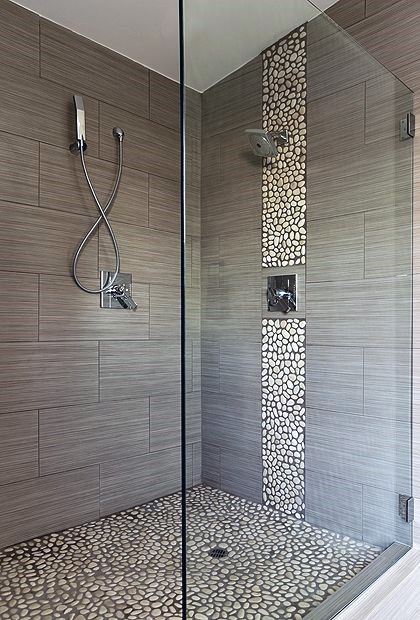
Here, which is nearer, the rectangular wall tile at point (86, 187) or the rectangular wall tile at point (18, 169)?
the rectangular wall tile at point (18, 169)

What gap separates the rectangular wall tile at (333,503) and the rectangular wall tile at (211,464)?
14.1 inches

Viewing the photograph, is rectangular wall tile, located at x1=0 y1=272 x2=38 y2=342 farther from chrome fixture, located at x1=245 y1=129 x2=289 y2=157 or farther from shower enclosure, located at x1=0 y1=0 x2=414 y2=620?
chrome fixture, located at x1=245 y1=129 x2=289 y2=157

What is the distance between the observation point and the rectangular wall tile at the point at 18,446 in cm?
200

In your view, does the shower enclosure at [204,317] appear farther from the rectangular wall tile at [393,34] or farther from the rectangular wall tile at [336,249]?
the rectangular wall tile at [393,34]

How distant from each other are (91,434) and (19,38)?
1.73 metres

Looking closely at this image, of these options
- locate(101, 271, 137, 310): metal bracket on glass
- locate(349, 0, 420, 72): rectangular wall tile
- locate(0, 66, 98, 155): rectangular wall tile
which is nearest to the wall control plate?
locate(101, 271, 137, 310): metal bracket on glass

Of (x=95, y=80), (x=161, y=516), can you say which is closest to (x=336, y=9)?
(x=95, y=80)

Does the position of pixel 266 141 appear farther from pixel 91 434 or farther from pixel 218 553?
pixel 91 434

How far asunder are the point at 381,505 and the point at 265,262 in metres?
1.04

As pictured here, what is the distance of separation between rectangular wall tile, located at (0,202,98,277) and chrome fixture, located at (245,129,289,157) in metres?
1.11

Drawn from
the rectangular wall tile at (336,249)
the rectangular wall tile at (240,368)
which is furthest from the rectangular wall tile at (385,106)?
the rectangular wall tile at (240,368)

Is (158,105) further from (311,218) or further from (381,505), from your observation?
(381,505)

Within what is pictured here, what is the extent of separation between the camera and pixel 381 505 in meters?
1.83

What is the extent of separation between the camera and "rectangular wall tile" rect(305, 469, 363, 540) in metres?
1.58
